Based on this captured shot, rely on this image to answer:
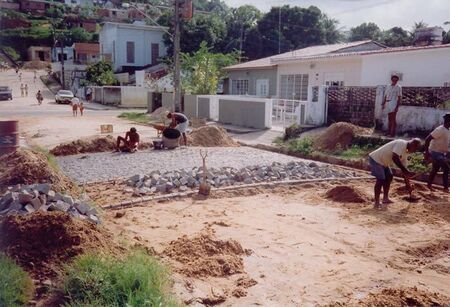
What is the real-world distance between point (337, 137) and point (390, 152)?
6524 mm

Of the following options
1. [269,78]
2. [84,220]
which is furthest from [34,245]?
[269,78]

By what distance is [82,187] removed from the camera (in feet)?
29.6

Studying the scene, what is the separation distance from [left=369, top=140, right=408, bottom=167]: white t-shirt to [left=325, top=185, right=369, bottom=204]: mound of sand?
82 centimetres

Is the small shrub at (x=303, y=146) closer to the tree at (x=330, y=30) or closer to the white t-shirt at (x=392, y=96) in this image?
the white t-shirt at (x=392, y=96)

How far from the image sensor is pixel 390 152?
25.0ft

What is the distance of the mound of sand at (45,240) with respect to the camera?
4305mm

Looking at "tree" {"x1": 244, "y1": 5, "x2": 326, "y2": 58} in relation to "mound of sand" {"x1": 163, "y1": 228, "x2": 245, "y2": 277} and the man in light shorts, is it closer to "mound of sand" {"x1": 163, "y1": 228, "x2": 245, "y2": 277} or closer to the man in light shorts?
the man in light shorts

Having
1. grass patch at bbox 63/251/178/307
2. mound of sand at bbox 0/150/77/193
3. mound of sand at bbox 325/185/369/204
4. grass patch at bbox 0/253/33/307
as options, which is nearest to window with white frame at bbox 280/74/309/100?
mound of sand at bbox 325/185/369/204

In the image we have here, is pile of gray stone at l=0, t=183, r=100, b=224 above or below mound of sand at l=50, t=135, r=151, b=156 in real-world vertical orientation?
above

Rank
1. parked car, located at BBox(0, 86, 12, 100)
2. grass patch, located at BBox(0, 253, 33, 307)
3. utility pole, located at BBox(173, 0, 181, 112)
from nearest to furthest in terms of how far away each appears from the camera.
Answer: grass patch, located at BBox(0, 253, 33, 307) < utility pole, located at BBox(173, 0, 181, 112) < parked car, located at BBox(0, 86, 12, 100)

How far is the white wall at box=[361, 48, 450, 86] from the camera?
54.2ft

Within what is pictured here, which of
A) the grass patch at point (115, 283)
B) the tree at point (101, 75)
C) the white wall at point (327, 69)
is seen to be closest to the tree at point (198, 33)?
the tree at point (101, 75)

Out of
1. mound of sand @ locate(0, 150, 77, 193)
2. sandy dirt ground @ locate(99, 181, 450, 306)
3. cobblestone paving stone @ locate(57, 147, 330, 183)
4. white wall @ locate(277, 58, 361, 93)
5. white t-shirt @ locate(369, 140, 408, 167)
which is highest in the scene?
white wall @ locate(277, 58, 361, 93)

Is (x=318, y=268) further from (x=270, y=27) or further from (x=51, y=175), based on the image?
(x=270, y=27)
